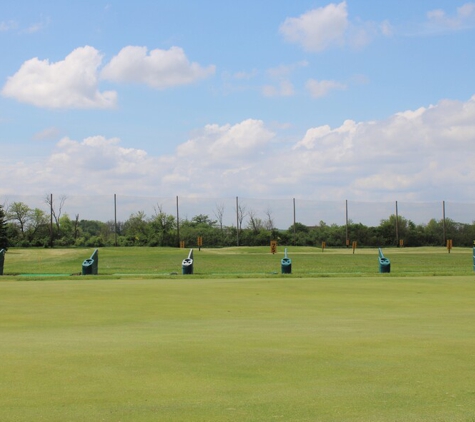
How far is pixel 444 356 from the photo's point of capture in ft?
24.4

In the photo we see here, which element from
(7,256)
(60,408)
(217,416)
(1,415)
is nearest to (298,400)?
(217,416)

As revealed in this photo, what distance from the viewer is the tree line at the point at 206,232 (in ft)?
231

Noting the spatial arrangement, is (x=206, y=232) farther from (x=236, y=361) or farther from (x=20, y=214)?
(x=236, y=361)

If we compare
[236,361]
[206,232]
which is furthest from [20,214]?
[236,361]

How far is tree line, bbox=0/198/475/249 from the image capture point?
231ft

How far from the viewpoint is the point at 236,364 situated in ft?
23.0

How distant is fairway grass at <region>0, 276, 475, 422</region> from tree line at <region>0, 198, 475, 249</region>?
57320 mm

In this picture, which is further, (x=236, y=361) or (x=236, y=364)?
(x=236, y=361)

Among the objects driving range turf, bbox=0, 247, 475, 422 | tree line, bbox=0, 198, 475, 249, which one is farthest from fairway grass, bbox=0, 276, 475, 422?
tree line, bbox=0, 198, 475, 249

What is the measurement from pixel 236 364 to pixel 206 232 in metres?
67.5

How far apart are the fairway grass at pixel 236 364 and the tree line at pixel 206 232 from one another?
57.3m

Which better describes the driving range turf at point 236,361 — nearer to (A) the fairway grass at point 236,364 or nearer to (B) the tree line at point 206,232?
(A) the fairway grass at point 236,364

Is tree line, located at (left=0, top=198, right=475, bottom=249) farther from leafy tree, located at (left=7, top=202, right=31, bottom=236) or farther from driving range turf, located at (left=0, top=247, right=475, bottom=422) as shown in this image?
driving range turf, located at (left=0, top=247, right=475, bottom=422)

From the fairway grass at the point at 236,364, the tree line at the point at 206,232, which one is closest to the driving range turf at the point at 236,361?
the fairway grass at the point at 236,364
